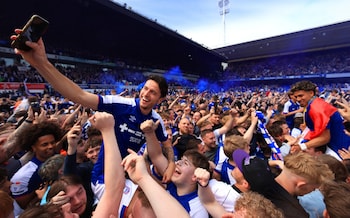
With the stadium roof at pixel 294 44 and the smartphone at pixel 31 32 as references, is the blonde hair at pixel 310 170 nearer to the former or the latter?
the smartphone at pixel 31 32

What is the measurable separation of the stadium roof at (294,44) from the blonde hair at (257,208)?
40244 mm

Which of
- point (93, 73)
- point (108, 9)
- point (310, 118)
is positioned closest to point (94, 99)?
point (310, 118)

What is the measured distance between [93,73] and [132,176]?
1144 inches

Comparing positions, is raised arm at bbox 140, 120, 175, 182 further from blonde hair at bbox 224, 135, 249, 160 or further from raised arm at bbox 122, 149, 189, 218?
blonde hair at bbox 224, 135, 249, 160

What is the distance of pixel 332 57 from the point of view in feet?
126

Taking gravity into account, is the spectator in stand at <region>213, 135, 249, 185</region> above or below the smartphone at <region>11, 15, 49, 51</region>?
below

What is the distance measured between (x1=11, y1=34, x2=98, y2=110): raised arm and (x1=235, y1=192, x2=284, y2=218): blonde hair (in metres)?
1.44

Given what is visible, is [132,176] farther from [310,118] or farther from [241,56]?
[241,56]

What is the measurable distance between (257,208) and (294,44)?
44096mm

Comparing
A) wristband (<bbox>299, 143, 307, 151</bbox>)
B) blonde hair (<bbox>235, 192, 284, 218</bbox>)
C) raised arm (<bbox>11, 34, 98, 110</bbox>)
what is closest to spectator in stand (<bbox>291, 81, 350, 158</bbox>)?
wristband (<bbox>299, 143, 307, 151</bbox>)

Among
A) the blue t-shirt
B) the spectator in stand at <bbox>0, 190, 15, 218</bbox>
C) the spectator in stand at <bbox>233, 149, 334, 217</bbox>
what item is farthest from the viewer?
the blue t-shirt

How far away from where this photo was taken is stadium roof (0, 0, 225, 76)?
717 inches

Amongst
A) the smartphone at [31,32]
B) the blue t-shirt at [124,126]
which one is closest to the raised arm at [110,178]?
the smartphone at [31,32]

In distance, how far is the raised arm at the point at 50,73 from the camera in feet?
4.97
